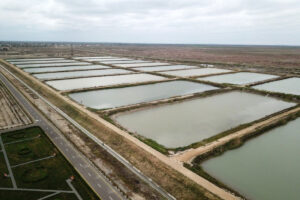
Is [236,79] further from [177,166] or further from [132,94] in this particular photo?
[177,166]

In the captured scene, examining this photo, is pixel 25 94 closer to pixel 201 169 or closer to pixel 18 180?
pixel 18 180

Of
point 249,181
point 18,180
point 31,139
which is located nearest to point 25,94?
point 31,139

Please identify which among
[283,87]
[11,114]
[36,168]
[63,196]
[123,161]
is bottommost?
[63,196]

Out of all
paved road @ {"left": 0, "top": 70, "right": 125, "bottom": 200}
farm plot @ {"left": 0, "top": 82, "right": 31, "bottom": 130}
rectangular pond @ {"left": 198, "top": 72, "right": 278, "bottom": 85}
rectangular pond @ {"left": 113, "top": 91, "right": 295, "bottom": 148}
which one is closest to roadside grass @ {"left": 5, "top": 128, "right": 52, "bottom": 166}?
paved road @ {"left": 0, "top": 70, "right": 125, "bottom": 200}

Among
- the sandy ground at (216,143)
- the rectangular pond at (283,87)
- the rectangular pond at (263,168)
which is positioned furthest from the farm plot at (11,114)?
the rectangular pond at (283,87)

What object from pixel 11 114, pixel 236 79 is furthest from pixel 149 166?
pixel 236 79
